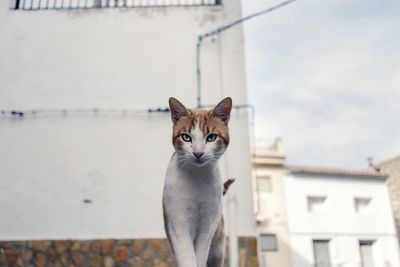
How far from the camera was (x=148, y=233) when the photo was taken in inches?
144

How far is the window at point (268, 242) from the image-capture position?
39.8 feet

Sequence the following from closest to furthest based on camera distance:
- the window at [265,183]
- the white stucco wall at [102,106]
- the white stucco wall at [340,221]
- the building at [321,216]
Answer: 1. the white stucco wall at [102,106]
2. the building at [321,216]
3. the white stucco wall at [340,221]
4. the window at [265,183]

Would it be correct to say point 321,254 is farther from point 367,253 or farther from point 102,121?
point 102,121

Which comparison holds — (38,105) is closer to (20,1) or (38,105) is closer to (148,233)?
(20,1)

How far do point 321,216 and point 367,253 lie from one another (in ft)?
7.16

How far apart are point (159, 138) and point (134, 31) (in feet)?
4.11

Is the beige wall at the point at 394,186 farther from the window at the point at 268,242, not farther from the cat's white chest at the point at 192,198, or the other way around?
the cat's white chest at the point at 192,198

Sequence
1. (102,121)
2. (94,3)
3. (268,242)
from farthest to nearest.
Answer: (268,242)
(94,3)
(102,121)

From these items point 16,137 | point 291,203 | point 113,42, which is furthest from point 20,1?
point 291,203

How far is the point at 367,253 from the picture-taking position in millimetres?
13336

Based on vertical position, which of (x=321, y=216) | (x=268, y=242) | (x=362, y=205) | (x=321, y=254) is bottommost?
(x=321, y=254)

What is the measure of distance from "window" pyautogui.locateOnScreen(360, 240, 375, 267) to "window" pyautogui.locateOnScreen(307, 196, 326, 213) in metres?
1.76

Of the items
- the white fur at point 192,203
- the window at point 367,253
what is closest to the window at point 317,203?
the window at point 367,253

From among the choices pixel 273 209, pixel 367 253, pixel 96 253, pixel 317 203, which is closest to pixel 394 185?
pixel 367 253
